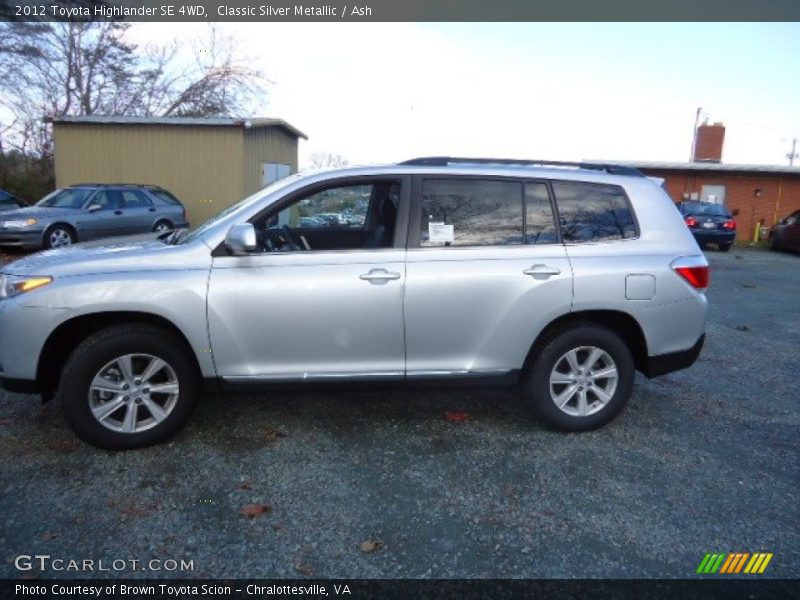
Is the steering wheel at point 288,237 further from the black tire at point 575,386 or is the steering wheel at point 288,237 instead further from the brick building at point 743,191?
the brick building at point 743,191

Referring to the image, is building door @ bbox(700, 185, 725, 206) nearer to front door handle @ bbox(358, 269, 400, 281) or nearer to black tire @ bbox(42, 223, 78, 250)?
black tire @ bbox(42, 223, 78, 250)

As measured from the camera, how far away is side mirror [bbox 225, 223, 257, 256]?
3133mm

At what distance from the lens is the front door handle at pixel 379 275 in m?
3.38

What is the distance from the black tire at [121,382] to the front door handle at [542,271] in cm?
224

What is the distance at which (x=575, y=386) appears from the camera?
3693mm

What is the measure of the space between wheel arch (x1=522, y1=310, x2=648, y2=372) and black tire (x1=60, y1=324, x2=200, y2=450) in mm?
2239

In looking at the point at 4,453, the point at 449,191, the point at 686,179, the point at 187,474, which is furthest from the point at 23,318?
the point at 686,179

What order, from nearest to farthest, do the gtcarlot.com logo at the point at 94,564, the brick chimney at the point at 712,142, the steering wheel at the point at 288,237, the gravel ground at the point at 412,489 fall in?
the gtcarlot.com logo at the point at 94,564, the gravel ground at the point at 412,489, the steering wheel at the point at 288,237, the brick chimney at the point at 712,142

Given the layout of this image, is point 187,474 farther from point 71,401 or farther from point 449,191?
point 449,191

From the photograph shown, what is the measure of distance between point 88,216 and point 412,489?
11.0m

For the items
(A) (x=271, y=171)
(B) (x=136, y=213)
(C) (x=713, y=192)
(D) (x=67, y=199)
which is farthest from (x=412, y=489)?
(C) (x=713, y=192)

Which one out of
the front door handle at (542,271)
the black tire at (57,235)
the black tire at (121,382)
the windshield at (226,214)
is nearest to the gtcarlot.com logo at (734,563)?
the front door handle at (542,271)

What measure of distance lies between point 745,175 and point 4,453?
2802 cm

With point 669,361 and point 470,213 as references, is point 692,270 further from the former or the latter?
point 470,213
